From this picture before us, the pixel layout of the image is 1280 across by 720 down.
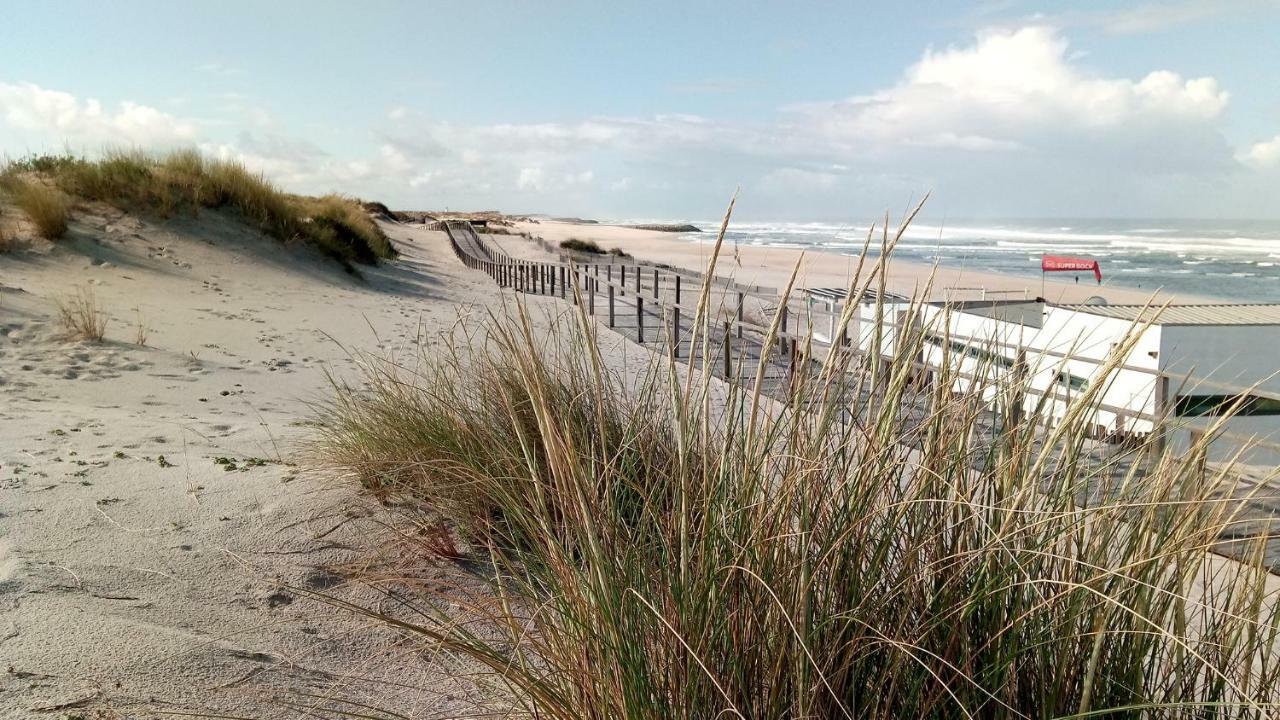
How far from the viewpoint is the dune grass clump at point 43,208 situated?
36.1 ft

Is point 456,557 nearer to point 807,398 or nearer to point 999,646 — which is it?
point 807,398

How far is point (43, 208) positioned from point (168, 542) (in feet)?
33.4

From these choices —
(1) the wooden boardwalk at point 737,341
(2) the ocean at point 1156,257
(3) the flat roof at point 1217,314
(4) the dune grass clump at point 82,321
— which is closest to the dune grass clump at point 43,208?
(4) the dune grass clump at point 82,321

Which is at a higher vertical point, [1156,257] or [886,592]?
[1156,257]

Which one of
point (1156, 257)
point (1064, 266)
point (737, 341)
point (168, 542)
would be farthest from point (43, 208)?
point (1156, 257)

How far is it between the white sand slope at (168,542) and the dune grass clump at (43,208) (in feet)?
13.2

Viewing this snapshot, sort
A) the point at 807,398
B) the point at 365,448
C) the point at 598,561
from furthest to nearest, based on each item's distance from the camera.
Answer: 1. the point at 365,448
2. the point at 807,398
3. the point at 598,561

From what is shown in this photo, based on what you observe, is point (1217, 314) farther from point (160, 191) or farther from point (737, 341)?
point (160, 191)

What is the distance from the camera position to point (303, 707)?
6.82ft

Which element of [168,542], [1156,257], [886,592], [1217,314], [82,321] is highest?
[1156,257]

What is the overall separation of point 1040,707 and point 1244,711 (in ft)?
0.97

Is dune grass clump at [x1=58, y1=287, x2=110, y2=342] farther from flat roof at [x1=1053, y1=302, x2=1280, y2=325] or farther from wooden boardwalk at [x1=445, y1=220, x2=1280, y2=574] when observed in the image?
flat roof at [x1=1053, y1=302, x2=1280, y2=325]

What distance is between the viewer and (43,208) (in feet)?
36.2

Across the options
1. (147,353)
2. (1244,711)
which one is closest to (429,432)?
(1244,711)
